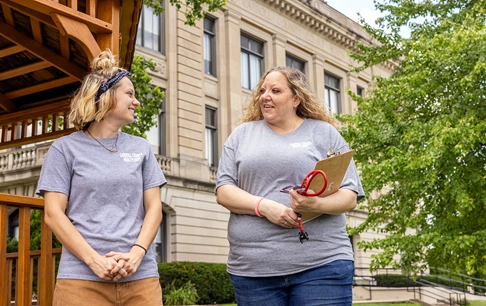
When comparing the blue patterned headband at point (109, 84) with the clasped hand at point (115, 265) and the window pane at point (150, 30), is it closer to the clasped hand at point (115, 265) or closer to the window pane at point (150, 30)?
the clasped hand at point (115, 265)

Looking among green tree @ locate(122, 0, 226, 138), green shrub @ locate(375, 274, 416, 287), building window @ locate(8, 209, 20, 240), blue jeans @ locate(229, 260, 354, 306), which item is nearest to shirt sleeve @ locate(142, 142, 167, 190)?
blue jeans @ locate(229, 260, 354, 306)

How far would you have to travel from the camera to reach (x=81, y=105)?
3.62m

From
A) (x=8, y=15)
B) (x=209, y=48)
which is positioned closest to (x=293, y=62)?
(x=209, y=48)

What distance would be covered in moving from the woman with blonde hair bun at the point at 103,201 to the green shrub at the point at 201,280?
46.4 feet

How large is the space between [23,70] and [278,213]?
4.41m

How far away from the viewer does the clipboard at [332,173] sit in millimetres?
3123

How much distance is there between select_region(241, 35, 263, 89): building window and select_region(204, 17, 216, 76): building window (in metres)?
1.98

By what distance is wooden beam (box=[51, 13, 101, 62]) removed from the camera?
179 inches

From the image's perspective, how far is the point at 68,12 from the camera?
454 centimetres

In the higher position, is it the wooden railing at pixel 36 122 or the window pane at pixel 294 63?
the window pane at pixel 294 63

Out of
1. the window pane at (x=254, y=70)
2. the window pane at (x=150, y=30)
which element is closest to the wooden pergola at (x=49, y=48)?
the window pane at (x=150, y=30)

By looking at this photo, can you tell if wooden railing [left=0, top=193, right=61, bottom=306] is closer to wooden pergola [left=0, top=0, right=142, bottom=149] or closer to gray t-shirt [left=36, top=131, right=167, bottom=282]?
gray t-shirt [left=36, top=131, right=167, bottom=282]

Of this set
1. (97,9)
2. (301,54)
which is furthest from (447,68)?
(301,54)

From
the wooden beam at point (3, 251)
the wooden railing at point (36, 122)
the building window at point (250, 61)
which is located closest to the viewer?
the wooden beam at point (3, 251)
